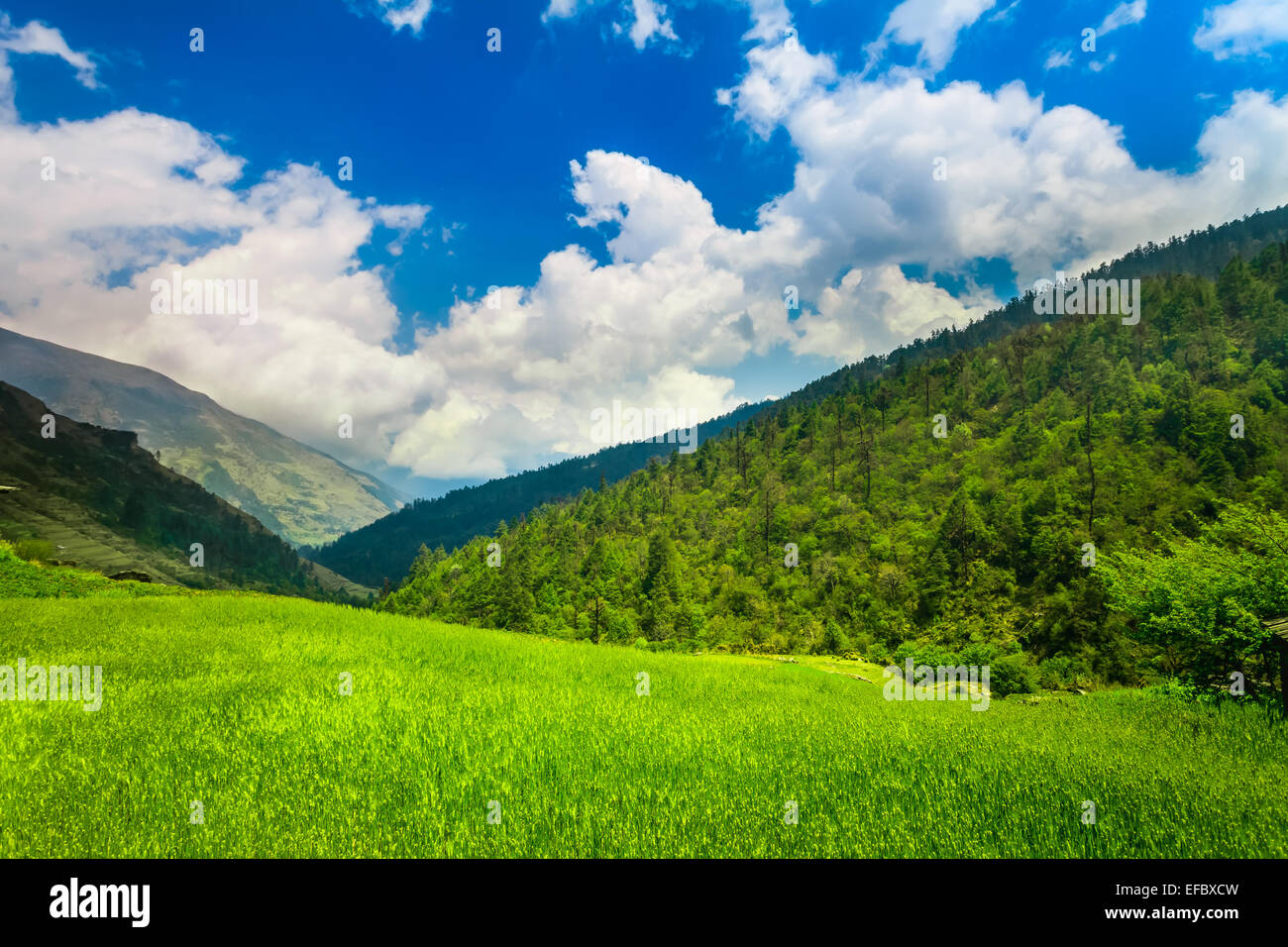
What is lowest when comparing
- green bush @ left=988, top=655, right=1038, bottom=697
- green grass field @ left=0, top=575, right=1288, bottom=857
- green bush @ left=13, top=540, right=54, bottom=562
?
green bush @ left=988, top=655, right=1038, bottom=697

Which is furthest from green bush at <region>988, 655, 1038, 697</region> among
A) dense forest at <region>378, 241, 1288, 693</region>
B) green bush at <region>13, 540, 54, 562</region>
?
green bush at <region>13, 540, 54, 562</region>

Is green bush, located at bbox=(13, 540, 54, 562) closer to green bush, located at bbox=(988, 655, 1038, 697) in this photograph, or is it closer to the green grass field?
the green grass field

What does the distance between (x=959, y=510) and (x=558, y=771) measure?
4189 inches

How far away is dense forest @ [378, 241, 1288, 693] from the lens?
77.8 metres

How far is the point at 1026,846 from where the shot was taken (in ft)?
19.1

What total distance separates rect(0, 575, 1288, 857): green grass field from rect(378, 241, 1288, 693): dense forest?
107 feet

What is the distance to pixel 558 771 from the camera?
26.1 ft

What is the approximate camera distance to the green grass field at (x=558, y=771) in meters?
5.84

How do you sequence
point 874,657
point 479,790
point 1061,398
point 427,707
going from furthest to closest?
point 1061,398 → point 874,657 → point 427,707 → point 479,790

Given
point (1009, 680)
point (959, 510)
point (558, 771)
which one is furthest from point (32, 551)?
point (959, 510)
